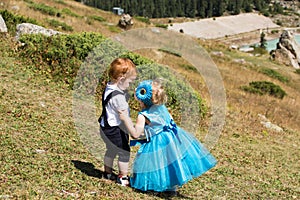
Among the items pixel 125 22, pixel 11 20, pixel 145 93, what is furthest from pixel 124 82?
pixel 125 22

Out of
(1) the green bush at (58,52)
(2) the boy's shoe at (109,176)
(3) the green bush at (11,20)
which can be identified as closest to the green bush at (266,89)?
(3) the green bush at (11,20)

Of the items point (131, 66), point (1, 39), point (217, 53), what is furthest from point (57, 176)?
point (217, 53)

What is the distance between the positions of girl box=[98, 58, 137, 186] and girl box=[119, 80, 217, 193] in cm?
17

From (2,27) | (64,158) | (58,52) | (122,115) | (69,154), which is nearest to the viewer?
(122,115)

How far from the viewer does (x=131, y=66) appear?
5738 millimetres

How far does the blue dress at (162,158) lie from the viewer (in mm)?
5840

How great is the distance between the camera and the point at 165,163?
5848mm

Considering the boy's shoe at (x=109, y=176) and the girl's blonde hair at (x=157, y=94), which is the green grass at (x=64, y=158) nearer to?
the boy's shoe at (x=109, y=176)

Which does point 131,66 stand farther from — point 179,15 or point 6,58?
point 179,15

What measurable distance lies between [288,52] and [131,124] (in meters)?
48.4

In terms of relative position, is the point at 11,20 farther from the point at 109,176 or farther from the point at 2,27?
the point at 109,176

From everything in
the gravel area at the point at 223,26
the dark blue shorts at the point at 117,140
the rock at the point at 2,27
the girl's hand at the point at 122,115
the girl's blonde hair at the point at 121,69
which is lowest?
the gravel area at the point at 223,26

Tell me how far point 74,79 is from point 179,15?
114 metres

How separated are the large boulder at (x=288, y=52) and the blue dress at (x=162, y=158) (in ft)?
154
